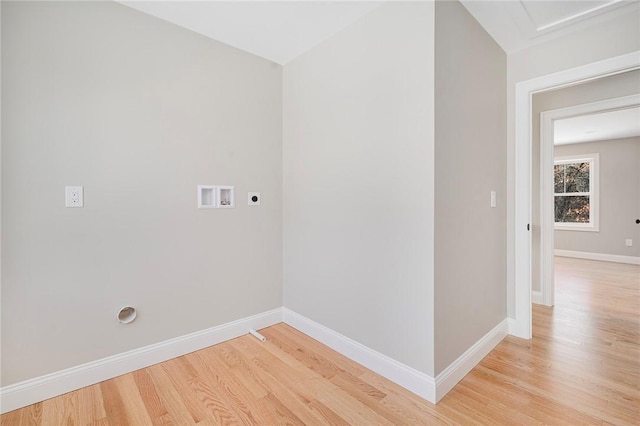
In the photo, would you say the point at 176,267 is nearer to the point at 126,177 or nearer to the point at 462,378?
the point at 126,177

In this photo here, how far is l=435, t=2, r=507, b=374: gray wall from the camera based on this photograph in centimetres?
172

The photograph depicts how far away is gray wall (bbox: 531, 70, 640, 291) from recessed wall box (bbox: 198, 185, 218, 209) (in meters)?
3.07

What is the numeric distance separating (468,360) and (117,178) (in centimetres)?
260

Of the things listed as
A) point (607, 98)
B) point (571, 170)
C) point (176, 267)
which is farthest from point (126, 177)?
point (571, 170)

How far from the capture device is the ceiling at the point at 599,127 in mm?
4203

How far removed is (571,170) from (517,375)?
6.39 meters

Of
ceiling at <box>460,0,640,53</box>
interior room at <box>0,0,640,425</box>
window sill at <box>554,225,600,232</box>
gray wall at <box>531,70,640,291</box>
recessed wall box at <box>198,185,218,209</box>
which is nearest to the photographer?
interior room at <box>0,0,640,425</box>

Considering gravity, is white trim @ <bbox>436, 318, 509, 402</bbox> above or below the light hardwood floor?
above

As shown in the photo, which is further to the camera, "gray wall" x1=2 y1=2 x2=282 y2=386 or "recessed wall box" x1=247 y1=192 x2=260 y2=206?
"recessed wall box" x1=247 y1=192 x2=260 y2=206

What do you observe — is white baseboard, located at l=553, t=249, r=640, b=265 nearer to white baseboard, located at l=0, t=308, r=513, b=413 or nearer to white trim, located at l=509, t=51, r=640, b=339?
white trim, located at l=509, t=51, r=640, b=339

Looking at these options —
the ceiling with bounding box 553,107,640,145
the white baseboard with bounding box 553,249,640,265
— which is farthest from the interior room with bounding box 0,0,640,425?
the white baseboard with bounding box 553,249,640,265

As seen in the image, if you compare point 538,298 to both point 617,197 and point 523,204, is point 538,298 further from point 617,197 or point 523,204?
point 617,197

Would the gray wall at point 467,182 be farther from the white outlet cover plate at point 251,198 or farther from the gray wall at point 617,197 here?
the gray wall at point 617,197

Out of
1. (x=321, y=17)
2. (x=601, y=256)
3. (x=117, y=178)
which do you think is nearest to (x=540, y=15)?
(x=321, y=17)
